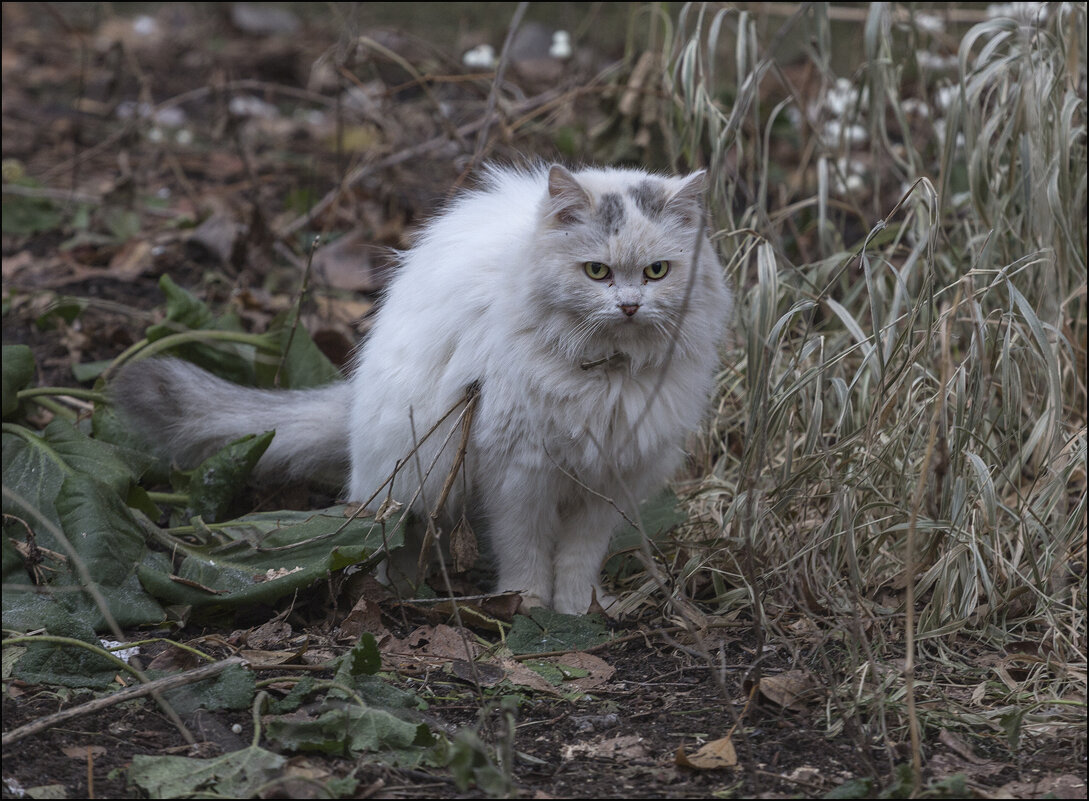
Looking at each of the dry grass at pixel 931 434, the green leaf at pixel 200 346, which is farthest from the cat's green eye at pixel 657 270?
the green leaf at pixel 200 346

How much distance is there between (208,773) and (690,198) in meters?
1.77

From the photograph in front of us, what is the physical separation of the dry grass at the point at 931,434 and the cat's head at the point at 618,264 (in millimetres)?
290

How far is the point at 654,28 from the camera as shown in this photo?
16.1 ft

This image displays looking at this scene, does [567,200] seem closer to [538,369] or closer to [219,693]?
[538,369]

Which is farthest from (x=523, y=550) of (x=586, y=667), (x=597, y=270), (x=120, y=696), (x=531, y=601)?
(x=120, y=696)

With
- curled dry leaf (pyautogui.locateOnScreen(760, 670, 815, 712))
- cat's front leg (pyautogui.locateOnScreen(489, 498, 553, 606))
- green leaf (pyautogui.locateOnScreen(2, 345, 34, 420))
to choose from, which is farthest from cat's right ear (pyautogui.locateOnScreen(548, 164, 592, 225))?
green leaf (pyautogui.locateOnScreen(2, 345, 34, 420))

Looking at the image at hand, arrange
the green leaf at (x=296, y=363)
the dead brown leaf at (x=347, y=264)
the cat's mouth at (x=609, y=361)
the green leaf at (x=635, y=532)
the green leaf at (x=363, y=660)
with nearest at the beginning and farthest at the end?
the green leaf at (x=363, y=660) → the cat's mouth at (x=609, y=361) → the green leaf at (x=635, y=532) → the green leaf at (x=296, y=363) → the dead brown leaf at (x=347, y=264)

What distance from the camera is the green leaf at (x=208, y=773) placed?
204 cm

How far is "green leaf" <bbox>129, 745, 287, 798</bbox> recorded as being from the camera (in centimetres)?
204

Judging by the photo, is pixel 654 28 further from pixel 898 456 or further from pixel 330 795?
pixel 330 795

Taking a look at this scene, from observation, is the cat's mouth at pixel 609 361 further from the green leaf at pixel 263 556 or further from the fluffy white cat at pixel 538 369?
the green leaf at pixel 263 556

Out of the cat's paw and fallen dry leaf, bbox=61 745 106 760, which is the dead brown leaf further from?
fallen dry leaf, bbox=61 745 106 760

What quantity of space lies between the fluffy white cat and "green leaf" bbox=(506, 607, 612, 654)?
118 mm

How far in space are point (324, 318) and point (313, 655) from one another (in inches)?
83.1
